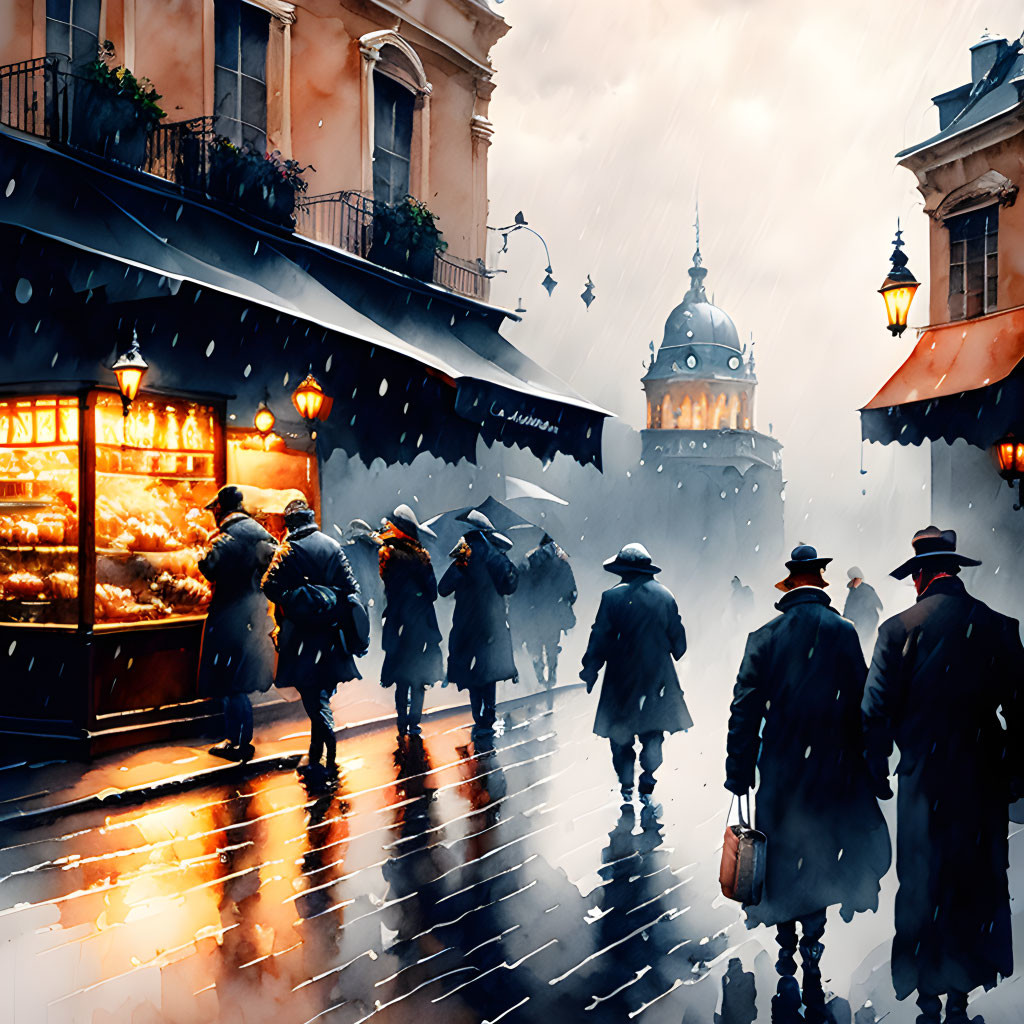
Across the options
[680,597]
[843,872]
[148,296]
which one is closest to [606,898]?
[843,872]

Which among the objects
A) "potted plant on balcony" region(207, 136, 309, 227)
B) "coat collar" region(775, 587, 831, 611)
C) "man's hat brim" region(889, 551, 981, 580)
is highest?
"potted plant on balcony" region(207, 136, 309, 227)

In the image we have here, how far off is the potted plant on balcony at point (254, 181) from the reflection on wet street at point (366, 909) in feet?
22.7

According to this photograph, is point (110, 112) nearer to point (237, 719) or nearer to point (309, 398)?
point (309, 398)

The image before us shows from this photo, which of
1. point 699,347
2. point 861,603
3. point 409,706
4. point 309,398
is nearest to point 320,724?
point 409,706

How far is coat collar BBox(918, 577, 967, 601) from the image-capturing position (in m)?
4.39

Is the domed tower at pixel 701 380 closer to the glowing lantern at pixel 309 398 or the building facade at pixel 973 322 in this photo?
the building facade at pixel 973 322

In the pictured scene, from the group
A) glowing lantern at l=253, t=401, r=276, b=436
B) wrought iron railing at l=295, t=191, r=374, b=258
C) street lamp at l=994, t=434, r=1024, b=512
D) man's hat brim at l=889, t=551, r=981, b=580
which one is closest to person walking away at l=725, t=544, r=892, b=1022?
man's hat brim at l=889, t=551, r=981, b=580

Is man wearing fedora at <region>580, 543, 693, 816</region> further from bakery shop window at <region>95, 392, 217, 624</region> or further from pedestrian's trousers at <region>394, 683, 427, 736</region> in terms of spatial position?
bakery shop window at <region>95, 392, 217, 624</region>

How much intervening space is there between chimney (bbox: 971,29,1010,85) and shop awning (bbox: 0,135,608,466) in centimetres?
1191

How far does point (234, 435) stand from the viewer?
11.0 metres

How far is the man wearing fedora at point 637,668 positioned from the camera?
290 inches

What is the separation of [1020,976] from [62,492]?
820cm

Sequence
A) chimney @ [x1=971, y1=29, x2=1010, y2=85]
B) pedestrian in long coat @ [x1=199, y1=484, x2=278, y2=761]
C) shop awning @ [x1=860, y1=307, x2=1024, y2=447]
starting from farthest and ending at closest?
1. chimney @ [x1=971, y1=29, x2=1010, y2=85]
2. shop awning @ [x1=860, y1=307, x2=1024, y2=447]
3. pedestrian in long coat @ [x1=199, y1=484, x2=278, y2=761]

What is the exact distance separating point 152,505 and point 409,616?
2710 mm
